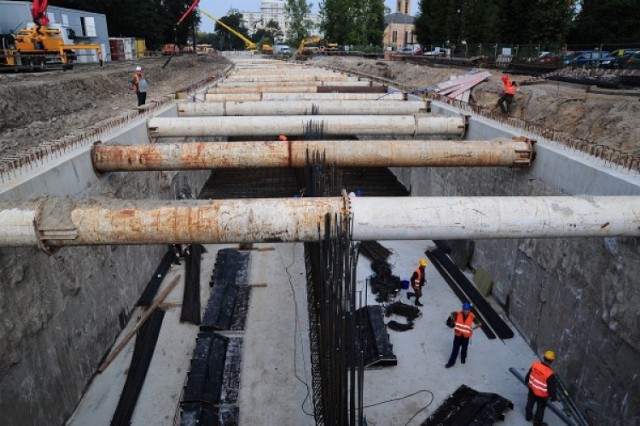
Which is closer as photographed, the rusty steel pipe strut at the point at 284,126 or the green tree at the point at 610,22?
the rusty steel pipe strut at the point at 284,126

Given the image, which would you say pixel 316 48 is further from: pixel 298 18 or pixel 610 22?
pixel 610 22

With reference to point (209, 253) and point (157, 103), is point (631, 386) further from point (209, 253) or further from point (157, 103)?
point (157, 103)

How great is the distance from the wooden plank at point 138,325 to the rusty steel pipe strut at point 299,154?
10.9ft

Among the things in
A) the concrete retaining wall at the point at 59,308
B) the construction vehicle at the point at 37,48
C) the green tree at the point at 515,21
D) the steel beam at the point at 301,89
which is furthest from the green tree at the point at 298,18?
the concrete retaining wall at the point at 59,308

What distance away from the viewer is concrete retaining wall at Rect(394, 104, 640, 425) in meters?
6.55

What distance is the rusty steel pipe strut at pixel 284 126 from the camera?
11930 mm

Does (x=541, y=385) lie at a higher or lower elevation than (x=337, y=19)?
lower

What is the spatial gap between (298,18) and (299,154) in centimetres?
9141

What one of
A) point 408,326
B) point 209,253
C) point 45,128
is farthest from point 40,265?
point 45,128

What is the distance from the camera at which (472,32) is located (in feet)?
137

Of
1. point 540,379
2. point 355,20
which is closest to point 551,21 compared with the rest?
point 540,379

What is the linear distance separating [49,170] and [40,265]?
170cm

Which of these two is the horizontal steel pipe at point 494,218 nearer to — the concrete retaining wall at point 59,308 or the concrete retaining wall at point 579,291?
the concrete retaining wall at point 579,291

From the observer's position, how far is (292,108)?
14.7 metres
